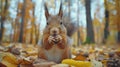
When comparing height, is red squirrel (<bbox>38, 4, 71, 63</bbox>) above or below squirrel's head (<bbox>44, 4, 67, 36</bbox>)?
below

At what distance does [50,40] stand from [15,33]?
25.2 m

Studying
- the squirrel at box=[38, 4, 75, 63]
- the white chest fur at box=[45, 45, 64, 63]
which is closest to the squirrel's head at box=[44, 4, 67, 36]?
the squirrel at box=[38, 4, 75, 63]

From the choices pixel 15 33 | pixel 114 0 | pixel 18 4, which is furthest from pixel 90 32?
pixel 15 33

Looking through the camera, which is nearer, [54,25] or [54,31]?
[54,31]

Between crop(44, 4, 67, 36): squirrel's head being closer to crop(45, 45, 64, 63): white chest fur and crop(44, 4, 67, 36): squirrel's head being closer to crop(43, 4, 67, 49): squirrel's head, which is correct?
crop(43, 4, 67, 49): squirrel's head

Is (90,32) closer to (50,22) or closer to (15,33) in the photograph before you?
(50,22)

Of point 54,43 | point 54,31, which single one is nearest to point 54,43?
point 54,43

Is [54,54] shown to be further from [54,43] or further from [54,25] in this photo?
[54,25]

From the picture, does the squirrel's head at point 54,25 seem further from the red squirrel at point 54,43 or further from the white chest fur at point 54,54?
the white chest fur at point 54,54

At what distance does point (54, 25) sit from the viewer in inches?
87.7

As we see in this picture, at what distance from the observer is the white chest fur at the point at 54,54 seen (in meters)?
2.19

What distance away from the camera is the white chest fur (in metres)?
2.19

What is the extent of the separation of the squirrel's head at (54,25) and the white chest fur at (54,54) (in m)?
0.13

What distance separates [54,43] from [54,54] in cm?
10
